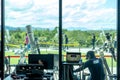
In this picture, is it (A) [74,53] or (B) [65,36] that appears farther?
(B) [65,36]

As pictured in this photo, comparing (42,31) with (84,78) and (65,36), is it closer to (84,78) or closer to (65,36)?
(65,36)

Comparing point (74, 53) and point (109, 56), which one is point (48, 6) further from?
point (109, 56)

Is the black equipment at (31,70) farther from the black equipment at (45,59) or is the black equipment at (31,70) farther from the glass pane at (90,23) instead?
the glass pane at (90,23)

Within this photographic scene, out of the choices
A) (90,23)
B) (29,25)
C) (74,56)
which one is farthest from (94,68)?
(29,25)

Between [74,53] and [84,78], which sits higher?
[74,53]

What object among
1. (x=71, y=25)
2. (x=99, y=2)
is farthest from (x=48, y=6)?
(x=99, y=2)

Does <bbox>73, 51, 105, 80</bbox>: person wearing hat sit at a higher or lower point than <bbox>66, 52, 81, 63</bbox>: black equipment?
lower

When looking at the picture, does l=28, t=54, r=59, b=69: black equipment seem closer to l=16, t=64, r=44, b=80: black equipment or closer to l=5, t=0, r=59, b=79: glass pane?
l=16, t=64, r=44, b=80: black equipment

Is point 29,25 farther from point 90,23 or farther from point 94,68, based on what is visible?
point 94,68

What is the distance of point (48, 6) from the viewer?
5270 mm

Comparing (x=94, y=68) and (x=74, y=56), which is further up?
(x=74, y=56)

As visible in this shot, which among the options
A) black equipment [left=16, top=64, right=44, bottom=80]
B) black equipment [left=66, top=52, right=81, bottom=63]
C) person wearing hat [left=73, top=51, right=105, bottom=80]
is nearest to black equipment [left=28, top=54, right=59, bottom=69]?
black equipment [left=16, top=64, right=44, bottom=80]

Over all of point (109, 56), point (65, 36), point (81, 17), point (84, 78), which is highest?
point (81, 17)

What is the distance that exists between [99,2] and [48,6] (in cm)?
98
